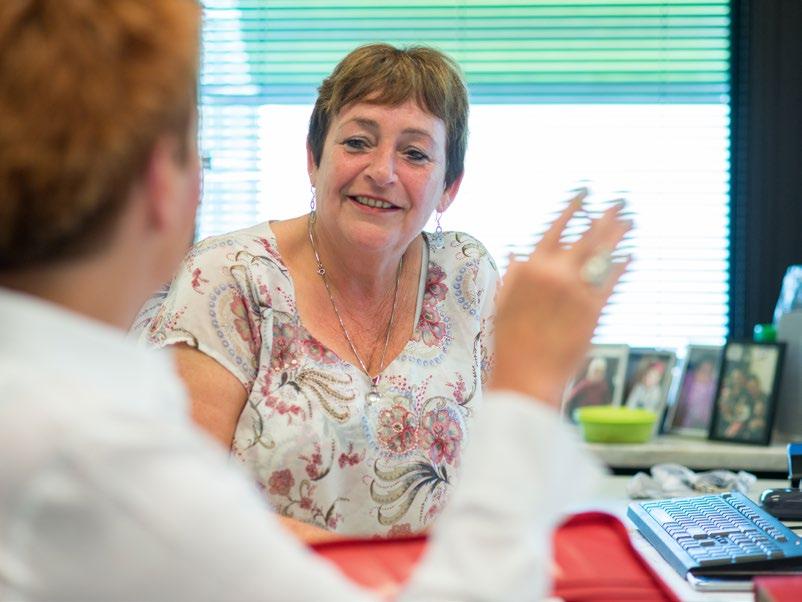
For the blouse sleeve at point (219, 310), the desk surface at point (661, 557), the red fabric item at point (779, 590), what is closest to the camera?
the red fabric item at point (779, 590)

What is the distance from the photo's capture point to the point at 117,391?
646 mm

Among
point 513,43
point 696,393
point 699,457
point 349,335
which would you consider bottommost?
point 699,457

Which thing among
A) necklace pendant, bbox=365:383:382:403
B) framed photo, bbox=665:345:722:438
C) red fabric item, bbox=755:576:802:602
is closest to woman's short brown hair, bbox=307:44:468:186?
necklace pendant, bbox=365:383:382:403

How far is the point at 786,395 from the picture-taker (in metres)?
2.74

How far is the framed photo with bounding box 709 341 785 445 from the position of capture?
272cm

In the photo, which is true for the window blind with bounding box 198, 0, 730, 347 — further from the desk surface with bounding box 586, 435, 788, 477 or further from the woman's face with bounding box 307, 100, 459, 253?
the woman's face with bounding box 307, 100, 459, 253

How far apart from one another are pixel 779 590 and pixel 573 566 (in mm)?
267

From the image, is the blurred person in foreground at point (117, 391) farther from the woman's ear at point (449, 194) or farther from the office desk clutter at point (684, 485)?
the office desk clutter at point (684, 485)

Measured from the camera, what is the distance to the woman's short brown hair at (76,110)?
63cm

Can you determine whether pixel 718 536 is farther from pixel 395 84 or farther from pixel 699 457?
pixel 699 457

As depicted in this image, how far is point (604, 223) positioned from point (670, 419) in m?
2.17

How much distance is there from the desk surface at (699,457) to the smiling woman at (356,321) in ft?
2.75

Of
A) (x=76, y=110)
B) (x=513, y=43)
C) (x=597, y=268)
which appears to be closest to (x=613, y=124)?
(x=513, y=43)

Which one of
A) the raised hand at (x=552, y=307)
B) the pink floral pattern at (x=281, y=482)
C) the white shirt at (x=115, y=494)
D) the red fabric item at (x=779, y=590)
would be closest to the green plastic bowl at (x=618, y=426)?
the pink floral pattern at (x=281, y=482)
